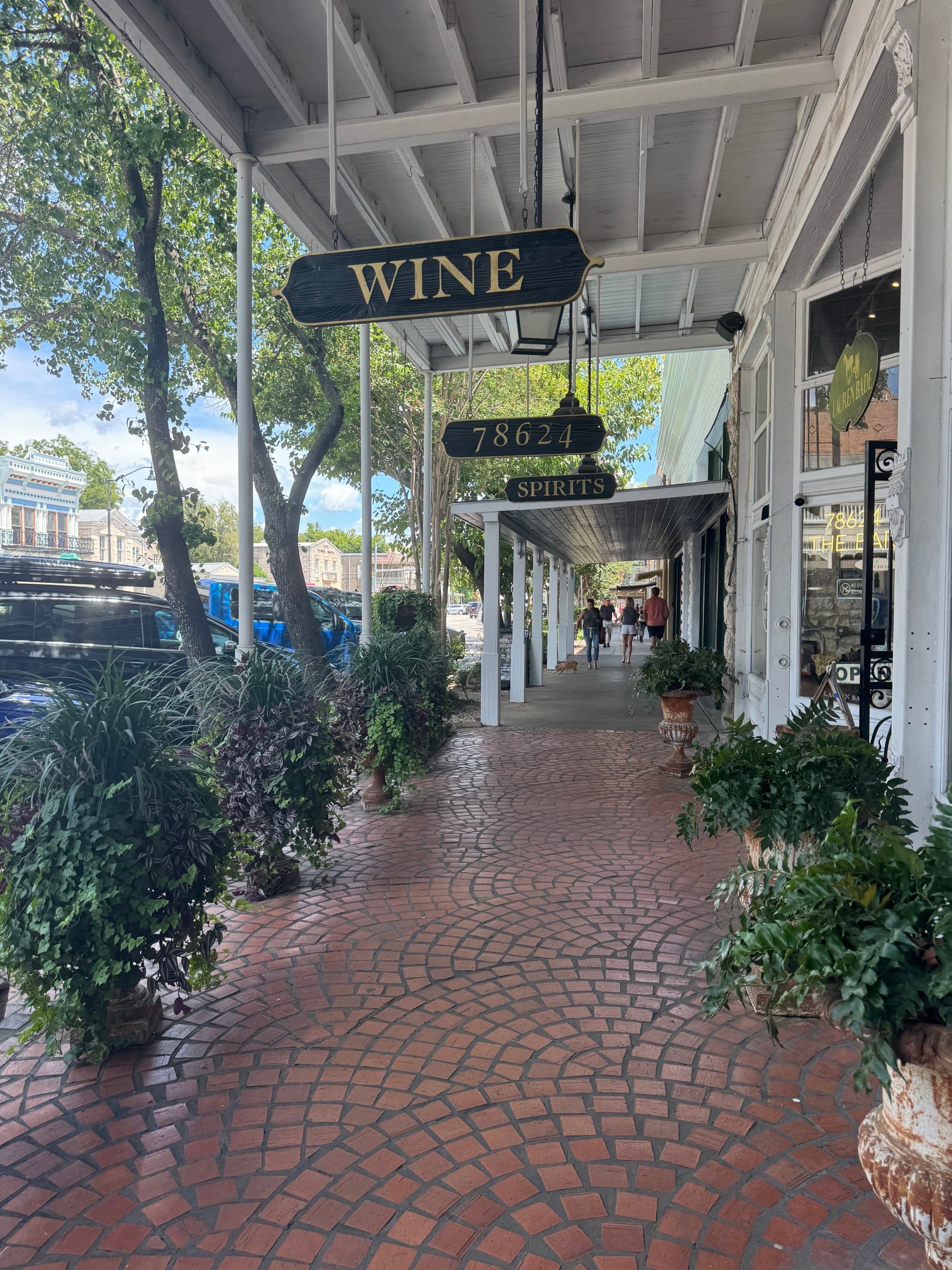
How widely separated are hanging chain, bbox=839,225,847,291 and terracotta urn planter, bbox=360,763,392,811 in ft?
15.5

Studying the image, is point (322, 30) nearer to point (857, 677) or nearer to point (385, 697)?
point (385, 697)

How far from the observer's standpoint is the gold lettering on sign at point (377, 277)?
11.5ft

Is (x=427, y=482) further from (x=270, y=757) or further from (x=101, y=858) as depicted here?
(x=101, y=858)

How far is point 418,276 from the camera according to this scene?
11.4ft

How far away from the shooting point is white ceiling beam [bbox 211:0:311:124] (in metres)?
4.10

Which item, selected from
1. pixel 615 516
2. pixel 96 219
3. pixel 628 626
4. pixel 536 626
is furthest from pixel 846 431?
pixel 628 626

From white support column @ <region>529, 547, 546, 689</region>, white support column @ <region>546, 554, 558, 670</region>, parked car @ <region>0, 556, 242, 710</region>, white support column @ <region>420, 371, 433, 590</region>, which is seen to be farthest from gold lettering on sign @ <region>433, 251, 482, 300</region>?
white support column @ <region>546, 554, 558, 670</region>

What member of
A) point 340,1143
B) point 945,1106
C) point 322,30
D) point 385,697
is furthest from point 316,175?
point 945,1106

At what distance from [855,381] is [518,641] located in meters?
9.25

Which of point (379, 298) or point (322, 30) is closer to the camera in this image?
point (379, 298)

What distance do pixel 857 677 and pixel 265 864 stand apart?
3.93m

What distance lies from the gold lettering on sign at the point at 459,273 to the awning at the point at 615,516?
4.88 metres

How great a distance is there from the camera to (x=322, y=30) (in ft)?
14.3

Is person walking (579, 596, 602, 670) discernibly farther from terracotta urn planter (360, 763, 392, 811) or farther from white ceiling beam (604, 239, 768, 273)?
terracotta urn planter (360, 763, 392, 811)
